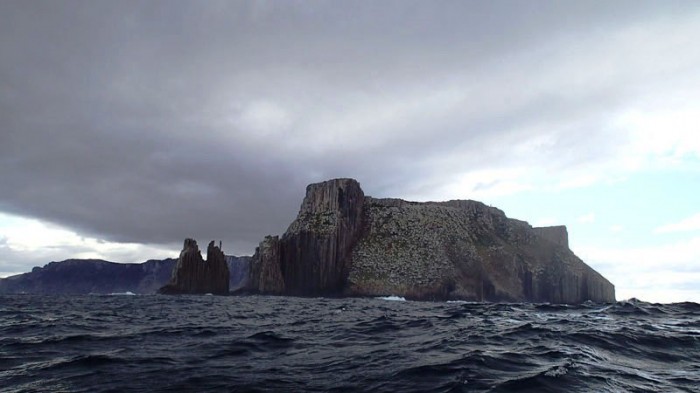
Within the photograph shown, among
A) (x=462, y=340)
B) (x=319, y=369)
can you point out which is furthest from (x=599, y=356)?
(x=319, y=369)

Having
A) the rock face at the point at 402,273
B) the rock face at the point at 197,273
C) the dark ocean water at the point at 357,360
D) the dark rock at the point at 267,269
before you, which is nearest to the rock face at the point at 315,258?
the rock face at the point at 402,273

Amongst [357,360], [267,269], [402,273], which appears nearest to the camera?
[357,360]

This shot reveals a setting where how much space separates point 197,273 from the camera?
18050 cm

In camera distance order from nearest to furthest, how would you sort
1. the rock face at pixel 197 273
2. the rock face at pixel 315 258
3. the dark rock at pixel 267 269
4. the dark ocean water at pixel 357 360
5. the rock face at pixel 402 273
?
the dark ocean water at pixel 357 360 → the rock face at pixel 197 273 → the dark rock at pixel 267 269 → the rock face at pixel 315 258 → the rock face at pixel 402 273

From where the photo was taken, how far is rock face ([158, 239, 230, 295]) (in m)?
174

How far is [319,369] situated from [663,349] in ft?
50.0

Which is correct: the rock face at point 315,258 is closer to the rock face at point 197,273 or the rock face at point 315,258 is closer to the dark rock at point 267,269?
the dark rock at point 267,269

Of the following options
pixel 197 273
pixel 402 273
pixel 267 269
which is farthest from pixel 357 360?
pixel 197 273

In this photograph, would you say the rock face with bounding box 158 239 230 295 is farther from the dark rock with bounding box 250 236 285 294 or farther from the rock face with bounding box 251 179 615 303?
the rock face with bounding box 251 179 615 303

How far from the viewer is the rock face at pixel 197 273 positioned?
17438cm

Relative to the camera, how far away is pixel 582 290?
19312 centimetres

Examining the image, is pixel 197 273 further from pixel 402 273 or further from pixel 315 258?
pixel 402 273

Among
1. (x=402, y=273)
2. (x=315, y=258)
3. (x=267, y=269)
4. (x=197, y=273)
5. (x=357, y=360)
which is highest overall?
(x=315, y=258)

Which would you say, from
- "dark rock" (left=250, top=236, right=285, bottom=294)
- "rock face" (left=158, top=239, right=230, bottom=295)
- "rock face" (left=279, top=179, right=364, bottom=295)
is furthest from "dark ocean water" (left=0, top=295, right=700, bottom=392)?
"rock face" (left=158, top=239, right=230, bottom=295)
